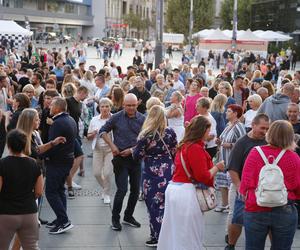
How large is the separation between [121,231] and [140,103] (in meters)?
4.31

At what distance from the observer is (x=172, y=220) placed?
545 cm

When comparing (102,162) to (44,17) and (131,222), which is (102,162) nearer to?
(131,222)

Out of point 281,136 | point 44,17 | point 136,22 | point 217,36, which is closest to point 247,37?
point 217,36

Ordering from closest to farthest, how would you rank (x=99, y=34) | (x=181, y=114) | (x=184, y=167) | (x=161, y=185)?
(x=184, y=167) → (x=161, y=185) → (x=181, y=114) → (x=99, y=34)

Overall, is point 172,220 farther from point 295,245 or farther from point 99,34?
point 99,34

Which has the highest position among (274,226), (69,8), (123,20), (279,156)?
(69,8)

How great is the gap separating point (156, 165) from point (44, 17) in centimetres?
8947

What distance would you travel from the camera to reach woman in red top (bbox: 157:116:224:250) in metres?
5.27

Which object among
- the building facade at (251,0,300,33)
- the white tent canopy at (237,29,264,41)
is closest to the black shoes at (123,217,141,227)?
the white tent canopy at (237,29,264,41)

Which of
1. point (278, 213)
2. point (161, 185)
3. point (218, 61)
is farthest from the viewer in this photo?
point (218, 61)

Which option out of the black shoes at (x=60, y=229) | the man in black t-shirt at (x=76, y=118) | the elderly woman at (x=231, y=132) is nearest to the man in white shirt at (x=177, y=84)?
the man in black t-shirt at (x=76, y=118)

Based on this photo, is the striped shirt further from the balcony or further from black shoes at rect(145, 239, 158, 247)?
the balcony

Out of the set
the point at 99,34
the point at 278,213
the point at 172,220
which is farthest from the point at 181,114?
the point at 99,34

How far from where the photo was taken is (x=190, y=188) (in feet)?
17.5
